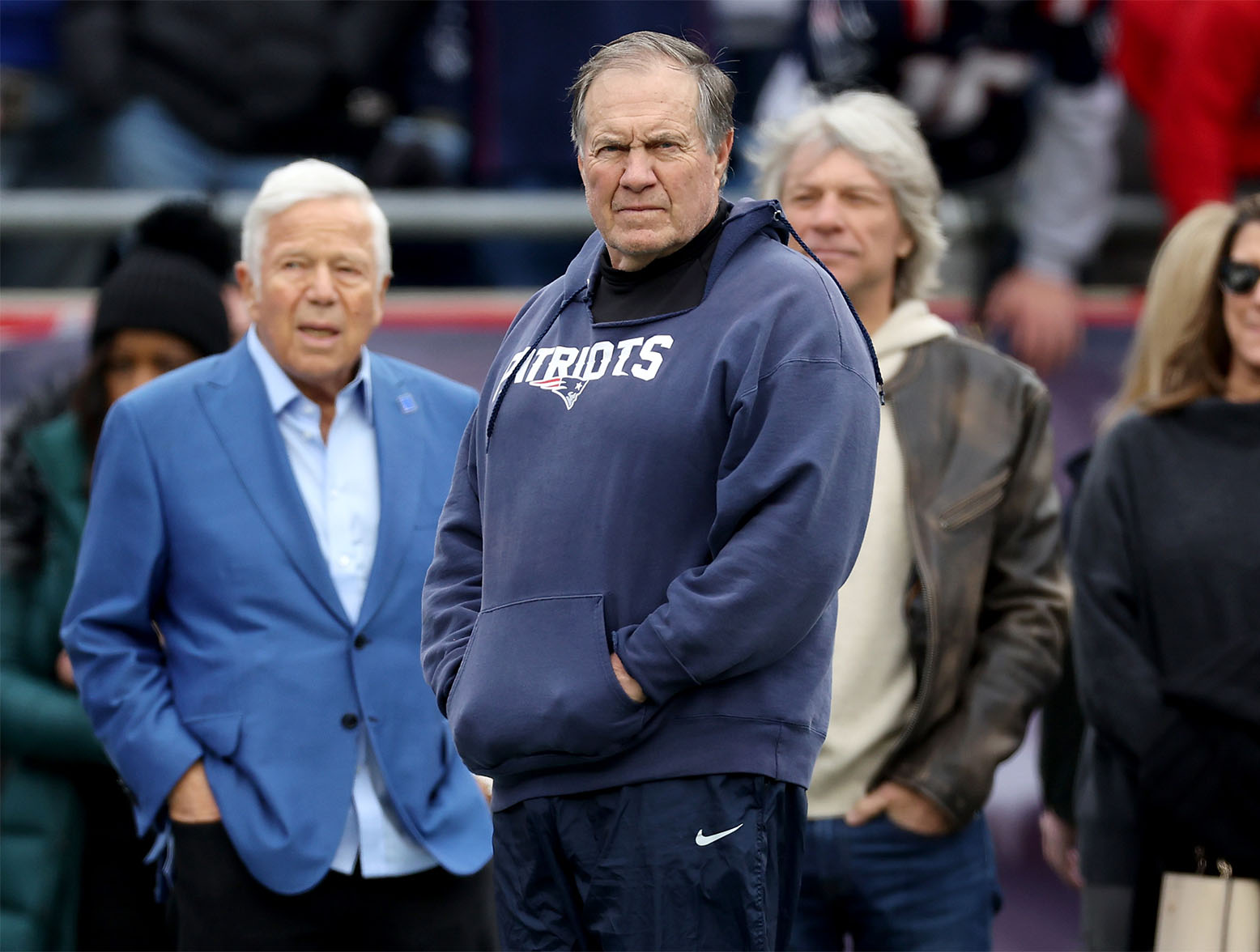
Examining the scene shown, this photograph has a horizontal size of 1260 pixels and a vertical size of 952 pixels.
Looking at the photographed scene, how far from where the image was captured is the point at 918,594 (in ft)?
10.3

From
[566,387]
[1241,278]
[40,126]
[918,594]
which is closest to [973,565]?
[918,594]

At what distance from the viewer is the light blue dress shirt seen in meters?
3.02

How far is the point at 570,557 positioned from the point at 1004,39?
3286 millimetres

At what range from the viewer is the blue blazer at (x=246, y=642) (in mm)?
2957

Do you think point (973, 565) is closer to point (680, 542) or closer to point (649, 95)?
point (680, 542)

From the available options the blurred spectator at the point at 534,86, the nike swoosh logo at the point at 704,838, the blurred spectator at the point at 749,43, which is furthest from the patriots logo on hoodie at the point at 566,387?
the blurred spectator at the point at 749,43

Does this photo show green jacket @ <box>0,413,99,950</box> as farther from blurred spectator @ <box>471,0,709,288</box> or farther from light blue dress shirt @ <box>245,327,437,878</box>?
blurred spectator @ <box>471,0,709,288</box>

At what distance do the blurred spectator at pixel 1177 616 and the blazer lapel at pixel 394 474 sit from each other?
126cm

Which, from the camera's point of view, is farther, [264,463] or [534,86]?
[534,86]

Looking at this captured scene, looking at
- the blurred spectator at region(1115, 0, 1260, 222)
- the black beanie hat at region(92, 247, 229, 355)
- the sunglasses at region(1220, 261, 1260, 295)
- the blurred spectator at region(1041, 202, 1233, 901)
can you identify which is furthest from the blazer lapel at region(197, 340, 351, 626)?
the blurred spectator at region(1115, 0, 1260, 222)

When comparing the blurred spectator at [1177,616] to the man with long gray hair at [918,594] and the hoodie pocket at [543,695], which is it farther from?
the hoodie pocket at [543,695]

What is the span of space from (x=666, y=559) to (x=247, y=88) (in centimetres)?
365

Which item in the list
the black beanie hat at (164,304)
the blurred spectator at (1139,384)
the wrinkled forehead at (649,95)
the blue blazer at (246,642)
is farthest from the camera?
the black beanie hat at (164,304)

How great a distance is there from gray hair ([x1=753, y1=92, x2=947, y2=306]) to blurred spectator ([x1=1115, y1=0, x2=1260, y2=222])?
1.66 metres
